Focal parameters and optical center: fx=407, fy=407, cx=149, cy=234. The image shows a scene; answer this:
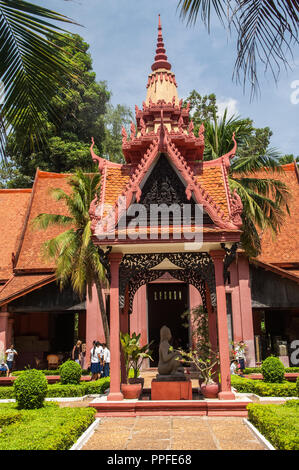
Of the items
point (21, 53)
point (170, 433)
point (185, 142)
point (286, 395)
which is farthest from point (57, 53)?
point (286, 395)

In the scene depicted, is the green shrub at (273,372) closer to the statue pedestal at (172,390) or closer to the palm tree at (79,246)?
the statue pedestal at (172,390)

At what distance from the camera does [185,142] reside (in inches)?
456

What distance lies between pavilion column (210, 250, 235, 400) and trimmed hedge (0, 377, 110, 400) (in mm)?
4916

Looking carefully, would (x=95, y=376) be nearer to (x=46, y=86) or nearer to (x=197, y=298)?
(x=197, y=298)

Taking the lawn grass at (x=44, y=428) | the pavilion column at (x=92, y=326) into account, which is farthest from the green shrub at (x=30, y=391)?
the pavilion column at (x=92, y=326)

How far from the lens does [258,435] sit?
6.27 metres

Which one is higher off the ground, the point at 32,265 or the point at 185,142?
the point at 185,142

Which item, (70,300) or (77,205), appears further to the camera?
(70,300)

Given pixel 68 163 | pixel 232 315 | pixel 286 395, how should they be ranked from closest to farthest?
pixel 286 395 < pixel 232 315 < pixel 68 163

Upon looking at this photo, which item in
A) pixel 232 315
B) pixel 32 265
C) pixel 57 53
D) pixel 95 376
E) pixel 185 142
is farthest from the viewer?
pixel 32 265

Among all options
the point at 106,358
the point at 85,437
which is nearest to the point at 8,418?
the point at 85,437

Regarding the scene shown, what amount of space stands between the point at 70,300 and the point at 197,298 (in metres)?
5.44

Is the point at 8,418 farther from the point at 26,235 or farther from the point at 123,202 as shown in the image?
the point at 26,235

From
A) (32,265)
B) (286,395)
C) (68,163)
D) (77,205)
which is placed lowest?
(286,395)
